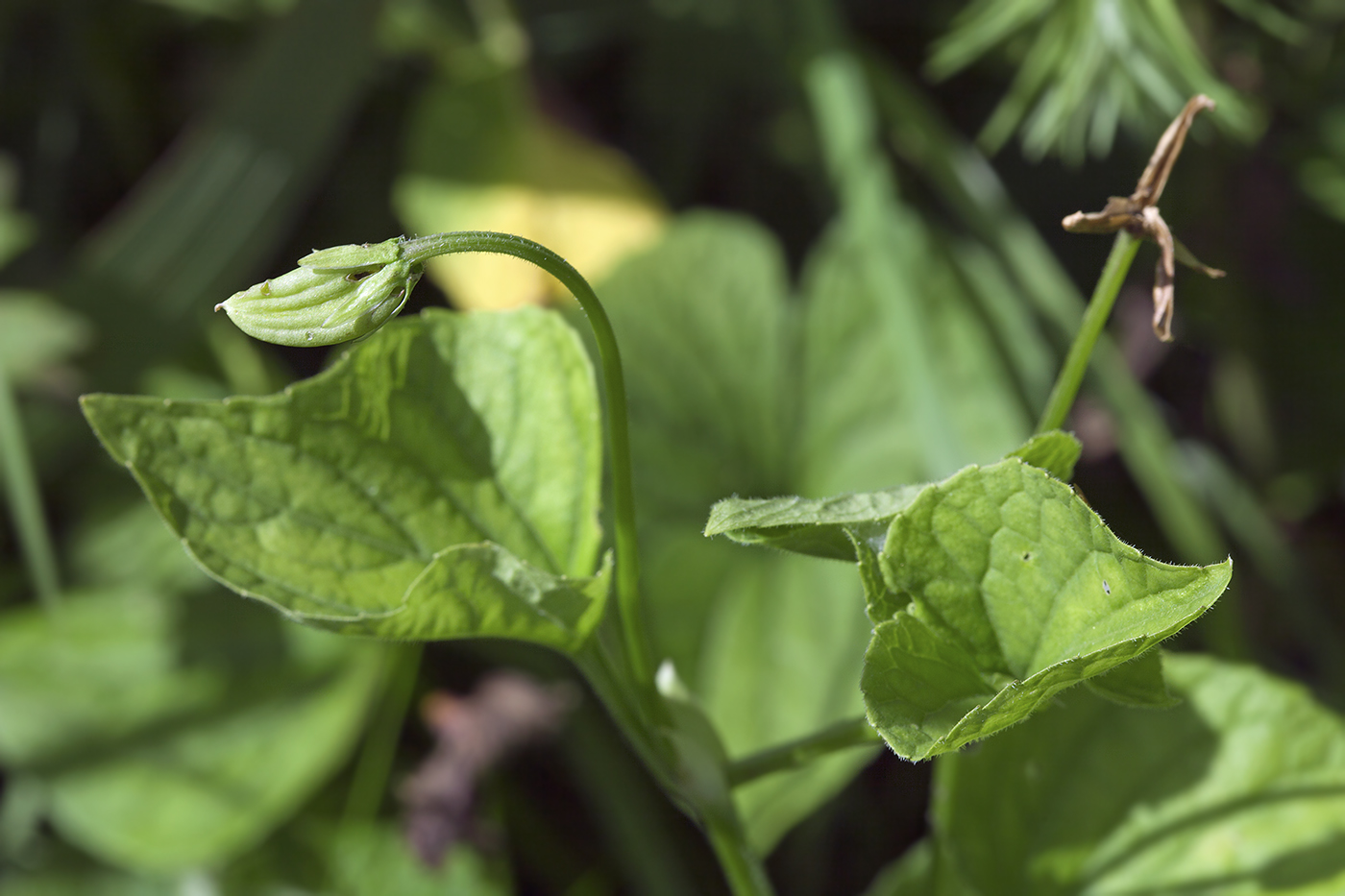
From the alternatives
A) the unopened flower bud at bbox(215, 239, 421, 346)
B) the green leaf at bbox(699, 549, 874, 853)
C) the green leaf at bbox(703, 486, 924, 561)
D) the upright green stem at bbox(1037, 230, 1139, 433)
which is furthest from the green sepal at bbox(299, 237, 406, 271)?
the green leaf at bbox(699, 549, 874, 853)

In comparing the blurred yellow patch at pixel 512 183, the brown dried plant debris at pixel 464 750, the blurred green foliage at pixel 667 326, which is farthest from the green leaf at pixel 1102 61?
the brown dried plant debris at pixel 464 750

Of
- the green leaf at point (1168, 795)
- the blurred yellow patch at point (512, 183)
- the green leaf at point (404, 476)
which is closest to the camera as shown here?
the green leaf at point (404, 476)

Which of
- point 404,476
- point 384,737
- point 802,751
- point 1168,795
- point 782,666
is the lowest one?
point 384,737

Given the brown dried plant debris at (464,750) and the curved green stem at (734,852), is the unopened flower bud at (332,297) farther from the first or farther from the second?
the brown dried plant debris at (464,750)

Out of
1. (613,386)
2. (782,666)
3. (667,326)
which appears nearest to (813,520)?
(613,386)

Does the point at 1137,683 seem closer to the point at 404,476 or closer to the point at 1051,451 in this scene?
the point at 1051,451

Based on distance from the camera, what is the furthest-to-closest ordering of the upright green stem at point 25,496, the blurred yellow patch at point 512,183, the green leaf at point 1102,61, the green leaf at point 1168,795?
1. the blurred yellow patch at point 512,183
2. the upright green stem at point 25,496
3. the green leaf at point 1102,61
4. the green leaf at point 1168,795
